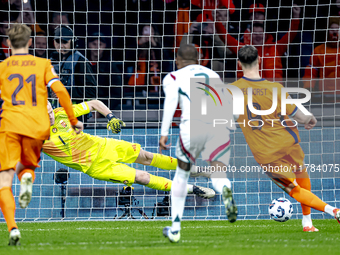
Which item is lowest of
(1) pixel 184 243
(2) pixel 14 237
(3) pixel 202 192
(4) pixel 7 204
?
(1) pixel 184 243

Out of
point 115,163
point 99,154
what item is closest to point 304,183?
point 115,163

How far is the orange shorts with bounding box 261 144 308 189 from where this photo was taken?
4973 millimetres

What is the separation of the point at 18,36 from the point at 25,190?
1.32m

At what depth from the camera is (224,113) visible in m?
4.39

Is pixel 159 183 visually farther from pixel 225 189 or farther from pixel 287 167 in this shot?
pixel 225 189

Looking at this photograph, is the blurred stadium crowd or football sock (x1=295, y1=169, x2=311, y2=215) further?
the blurred stadium crowd

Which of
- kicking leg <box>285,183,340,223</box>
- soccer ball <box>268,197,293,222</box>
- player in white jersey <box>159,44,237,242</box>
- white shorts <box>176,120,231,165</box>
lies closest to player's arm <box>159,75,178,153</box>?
player in white jersey <box>159,44,237,242</box>

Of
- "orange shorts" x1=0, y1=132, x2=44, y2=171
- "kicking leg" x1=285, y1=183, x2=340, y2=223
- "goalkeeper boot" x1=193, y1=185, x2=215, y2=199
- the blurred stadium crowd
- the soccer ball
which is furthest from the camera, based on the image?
the blurred stadium crowd

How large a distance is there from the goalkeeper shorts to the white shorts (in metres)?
2.28

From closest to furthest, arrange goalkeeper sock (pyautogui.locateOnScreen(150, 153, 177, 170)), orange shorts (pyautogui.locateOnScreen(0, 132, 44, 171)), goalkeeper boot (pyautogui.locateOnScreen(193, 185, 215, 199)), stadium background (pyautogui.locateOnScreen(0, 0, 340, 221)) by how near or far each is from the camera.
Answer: orange shorts (pyautogui.locateOnScreen(0, 132, 44, 171)), goalkeeper boot (pyautogui.locateOnScreen(193, 185, 215, 199)), goalkeeper sock (pyautogui.locateOnScreen(150, 153, 177, 170)), stadium background (pyautogui.locateOnScreen(0, 0, 340, 221))

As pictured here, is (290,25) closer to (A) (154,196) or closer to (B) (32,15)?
(A) (154,196)

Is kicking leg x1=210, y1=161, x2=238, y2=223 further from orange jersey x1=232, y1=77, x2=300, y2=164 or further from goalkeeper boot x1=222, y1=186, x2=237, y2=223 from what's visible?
orange jersey x1=232, y1=77, x2=300, y2=164

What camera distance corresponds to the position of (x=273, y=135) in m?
5.09

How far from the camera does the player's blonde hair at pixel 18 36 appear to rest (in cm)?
431
